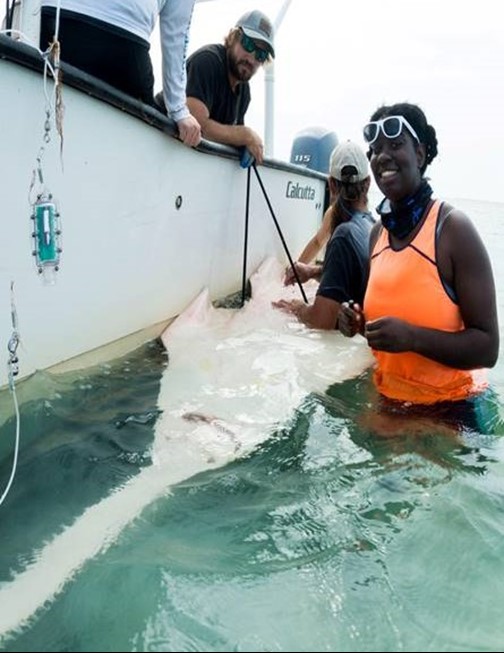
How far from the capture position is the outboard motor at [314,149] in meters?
7.89

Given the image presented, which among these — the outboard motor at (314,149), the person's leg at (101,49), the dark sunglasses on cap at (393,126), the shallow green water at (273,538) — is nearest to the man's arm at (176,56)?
the person's leg at (101,49)

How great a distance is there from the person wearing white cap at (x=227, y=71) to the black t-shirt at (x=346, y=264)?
1125mm

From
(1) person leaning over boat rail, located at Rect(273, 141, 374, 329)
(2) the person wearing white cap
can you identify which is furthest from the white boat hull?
(1) person leaning over boat rail, located at Rect(273, 141, 374, 329)

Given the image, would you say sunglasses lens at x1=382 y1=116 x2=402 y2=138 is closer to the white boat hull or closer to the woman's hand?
the woman's hand

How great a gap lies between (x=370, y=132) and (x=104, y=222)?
116 centimetres

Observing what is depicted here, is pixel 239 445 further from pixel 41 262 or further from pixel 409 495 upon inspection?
pixel 41 262

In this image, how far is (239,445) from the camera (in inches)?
87.8

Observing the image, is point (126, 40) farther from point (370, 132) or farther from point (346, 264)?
point (346, 264)

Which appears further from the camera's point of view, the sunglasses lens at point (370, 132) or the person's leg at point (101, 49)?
the person's leg at point (101, 49)

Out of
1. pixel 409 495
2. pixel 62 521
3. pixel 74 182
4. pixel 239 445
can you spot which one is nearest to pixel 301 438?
pixel 239 445

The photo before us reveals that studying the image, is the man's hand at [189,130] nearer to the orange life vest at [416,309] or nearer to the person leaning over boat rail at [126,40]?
the person leaning over boat rail at [126,40]

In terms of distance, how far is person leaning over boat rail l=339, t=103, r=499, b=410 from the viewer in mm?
2264

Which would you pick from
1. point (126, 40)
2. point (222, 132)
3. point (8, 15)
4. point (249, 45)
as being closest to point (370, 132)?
point (126, 40)

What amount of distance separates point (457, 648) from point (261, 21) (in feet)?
12.1
